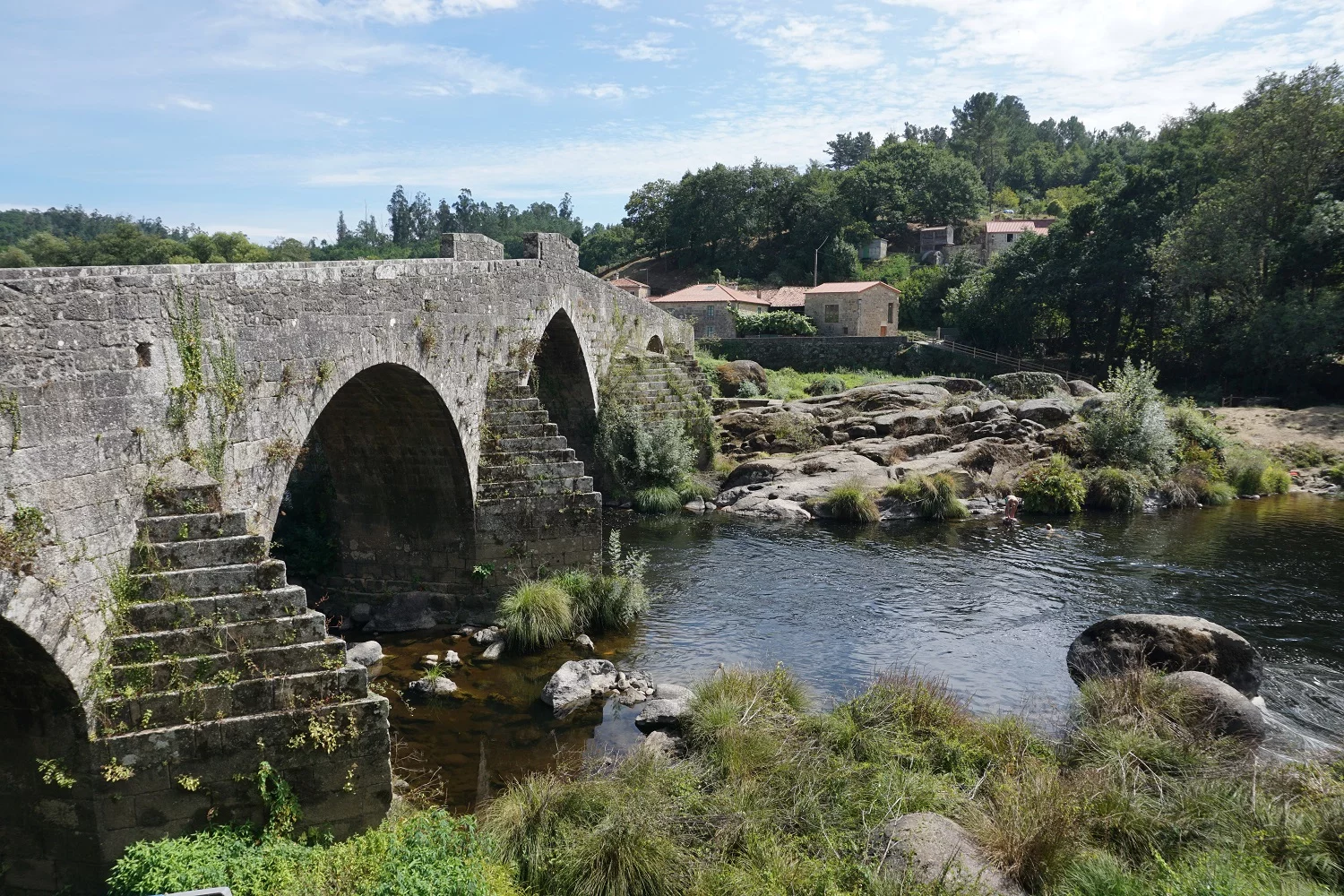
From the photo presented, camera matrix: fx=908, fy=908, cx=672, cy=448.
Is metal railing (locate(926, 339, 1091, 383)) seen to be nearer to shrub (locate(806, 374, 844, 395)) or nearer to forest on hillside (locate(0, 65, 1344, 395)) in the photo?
forest on hillside (locate(0, 65, 1344, 395))

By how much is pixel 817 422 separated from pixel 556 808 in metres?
20.3

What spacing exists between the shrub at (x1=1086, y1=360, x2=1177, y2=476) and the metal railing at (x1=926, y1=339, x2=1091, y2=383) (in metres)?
15.3

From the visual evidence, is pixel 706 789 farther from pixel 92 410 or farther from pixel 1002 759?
pixel 92 410

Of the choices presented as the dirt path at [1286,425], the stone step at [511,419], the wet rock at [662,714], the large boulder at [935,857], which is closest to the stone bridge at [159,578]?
the wet rock at [662,714]

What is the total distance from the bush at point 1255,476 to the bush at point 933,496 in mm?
8383

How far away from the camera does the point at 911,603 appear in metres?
15.1

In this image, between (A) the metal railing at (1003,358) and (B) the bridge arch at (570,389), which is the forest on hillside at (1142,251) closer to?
(A) the metal railing at (1003,358)

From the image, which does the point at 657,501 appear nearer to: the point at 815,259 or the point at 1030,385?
the point at 1030,385

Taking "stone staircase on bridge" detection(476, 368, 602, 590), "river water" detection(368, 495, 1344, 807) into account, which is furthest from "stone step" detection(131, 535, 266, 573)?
"stone staircase on bridge" detection(476, 368, 602, 590)

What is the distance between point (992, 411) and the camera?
2602 centimetres

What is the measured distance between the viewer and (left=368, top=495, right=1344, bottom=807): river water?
34.9 ft

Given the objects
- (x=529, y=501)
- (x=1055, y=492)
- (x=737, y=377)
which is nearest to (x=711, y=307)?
(x=737, y=377)

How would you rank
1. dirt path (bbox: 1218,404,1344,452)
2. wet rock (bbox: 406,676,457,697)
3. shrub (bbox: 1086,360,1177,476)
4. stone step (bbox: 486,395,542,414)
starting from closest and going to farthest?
wet rock (bbox: 406,676,457,697) → stone step (bbox: 486,395,542,414) → shrub (bbox: 1086,360,1177,476) → dirt path (bbox: 1218,404,1344,452)

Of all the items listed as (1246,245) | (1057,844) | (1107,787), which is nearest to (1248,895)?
(1057,844)
